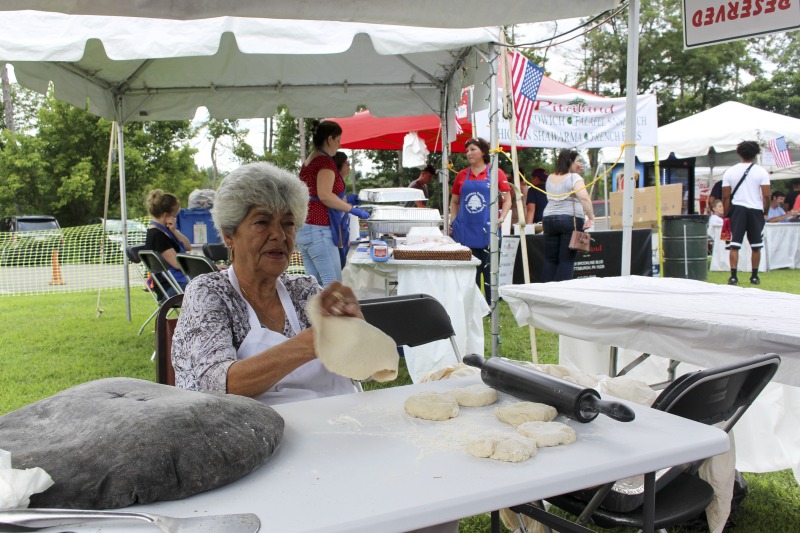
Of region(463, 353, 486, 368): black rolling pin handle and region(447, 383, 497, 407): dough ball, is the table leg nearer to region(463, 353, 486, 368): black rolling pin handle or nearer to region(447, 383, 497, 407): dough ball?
region(447, 383, 497, 407): dough ball

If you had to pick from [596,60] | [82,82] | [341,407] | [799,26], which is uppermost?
[596,60]

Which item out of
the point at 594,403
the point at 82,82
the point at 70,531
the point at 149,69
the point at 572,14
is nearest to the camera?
the point at 70,531

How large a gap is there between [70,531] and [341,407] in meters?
0.63

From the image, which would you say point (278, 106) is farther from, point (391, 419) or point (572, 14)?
point (391, 419)

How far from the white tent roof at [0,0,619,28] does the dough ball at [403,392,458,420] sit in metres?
1.53

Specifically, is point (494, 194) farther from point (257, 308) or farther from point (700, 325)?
point (257, 308)

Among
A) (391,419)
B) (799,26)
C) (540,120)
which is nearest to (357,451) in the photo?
(391,419)

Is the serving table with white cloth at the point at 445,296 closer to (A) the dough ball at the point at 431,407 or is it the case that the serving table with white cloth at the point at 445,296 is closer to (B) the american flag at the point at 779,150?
(A) the dough ball at the point at 431,407

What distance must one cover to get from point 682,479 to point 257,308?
138 cm

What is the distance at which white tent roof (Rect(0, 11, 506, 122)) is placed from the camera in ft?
12.3

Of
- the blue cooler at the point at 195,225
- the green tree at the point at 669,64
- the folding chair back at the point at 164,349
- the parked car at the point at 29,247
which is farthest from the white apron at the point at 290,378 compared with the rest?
the green tree at the point at 669,64

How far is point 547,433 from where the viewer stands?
1059 mm

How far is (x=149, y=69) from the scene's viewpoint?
560cm

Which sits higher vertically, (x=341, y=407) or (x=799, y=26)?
(x=799, y=26)
